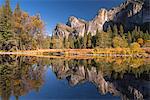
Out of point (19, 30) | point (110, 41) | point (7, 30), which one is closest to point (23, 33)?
point (19, 30)

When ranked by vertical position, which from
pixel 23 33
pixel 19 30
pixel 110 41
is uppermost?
pixel 19 30

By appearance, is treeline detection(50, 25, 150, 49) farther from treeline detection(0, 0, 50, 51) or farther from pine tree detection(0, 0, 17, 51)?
pine tree detection(0, 0, 17, 51)

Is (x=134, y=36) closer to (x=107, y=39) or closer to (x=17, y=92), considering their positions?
(x=107, y=39)

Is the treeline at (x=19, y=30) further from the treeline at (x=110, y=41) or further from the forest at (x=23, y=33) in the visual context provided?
the treeline at (x=110, y=41)

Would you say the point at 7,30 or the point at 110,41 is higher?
the point at 7,30

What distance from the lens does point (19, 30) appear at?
68750mm

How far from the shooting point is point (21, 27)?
6844cm

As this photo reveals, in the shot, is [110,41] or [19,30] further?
[110,41]

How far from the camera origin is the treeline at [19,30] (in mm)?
62062

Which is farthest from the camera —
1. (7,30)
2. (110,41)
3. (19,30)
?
(110,41)

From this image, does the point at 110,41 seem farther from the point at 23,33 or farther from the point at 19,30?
the point at 19,30

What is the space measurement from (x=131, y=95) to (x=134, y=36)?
276 ft

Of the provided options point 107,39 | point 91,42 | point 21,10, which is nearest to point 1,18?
point 21,10

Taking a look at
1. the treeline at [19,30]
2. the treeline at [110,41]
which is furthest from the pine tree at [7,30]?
the treeline at [110,41]
